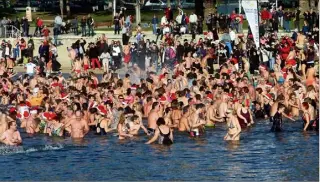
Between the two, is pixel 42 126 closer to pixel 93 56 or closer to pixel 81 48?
pixel 93 56

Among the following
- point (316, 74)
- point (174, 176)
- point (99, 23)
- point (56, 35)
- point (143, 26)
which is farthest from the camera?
point (99, 23)

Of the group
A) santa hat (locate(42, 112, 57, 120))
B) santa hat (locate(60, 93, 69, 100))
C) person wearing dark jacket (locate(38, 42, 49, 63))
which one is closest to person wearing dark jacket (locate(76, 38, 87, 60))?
person wearing dark jacket (locate(38, 42, 49, 63))

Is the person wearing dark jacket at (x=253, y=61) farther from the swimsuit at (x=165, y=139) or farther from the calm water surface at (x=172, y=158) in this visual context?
the swimsuit at (x=165, y=139)

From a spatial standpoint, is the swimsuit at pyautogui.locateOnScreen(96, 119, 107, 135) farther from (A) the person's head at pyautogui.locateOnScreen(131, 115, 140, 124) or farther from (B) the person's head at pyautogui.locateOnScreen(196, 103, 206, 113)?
(B) the person's head at pyautogui.locateOnScreen(196, 103, 206, 113)

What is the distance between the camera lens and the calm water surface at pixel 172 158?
87.6ft

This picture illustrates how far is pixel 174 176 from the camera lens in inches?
1041

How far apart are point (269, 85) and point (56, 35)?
1847cm

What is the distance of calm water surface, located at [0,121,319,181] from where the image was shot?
26.7m

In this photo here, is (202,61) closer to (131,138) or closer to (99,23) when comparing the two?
(131,138)

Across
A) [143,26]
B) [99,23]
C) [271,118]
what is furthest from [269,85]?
[99,23]

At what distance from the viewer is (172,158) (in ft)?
93.6

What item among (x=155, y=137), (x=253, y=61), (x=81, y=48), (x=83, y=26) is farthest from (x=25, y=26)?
(x=155, y=137)

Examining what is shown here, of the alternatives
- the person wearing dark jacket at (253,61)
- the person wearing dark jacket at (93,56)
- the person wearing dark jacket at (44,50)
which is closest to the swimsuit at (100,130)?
the person wearing dark jacket at (253,61)

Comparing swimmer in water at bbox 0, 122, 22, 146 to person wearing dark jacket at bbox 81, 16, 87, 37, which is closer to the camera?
swimmer in water at bbox 0, 122, 22, 146
